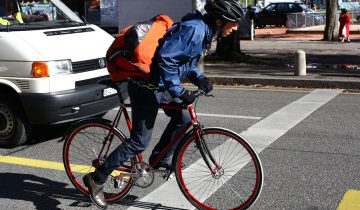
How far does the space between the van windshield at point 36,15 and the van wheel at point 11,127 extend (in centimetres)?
102

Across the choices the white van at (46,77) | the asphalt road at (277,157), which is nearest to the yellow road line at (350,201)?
the asphalt road at (277,157)

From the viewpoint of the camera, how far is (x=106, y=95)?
6703 mm

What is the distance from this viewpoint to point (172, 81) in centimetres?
382

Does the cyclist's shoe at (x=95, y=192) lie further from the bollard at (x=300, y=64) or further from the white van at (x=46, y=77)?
the bollard at (x=300, y=64)

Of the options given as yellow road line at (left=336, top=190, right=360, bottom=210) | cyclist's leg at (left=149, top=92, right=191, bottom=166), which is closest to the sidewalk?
yellow road line at (left=336, top=190, right=360, bottom=210)

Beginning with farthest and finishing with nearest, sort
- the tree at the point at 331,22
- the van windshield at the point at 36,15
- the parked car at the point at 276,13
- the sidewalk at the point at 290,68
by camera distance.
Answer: the parked car at the point at 276,13, the tree at the point at 331,22, the sidewalk at the point at 290,68, the van windshield at the point at 36,15

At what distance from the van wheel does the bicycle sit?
6.34ft

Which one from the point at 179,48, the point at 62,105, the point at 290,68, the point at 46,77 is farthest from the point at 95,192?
the point at 290,68

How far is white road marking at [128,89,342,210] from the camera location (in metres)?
4.68

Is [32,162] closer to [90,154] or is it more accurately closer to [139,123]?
[90,154]

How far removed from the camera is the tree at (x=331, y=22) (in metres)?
24.1

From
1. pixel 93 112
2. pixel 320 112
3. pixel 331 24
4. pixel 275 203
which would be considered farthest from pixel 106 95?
pixel 331 24

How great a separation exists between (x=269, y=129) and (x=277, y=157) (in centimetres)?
136

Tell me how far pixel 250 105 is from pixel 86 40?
3534 millimetres
